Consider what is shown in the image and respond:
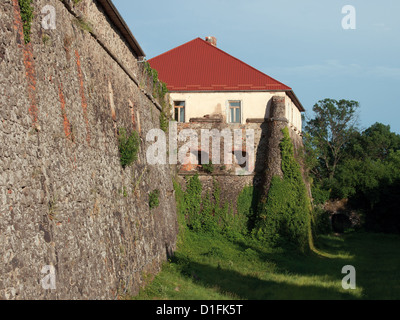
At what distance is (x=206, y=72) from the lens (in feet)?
91.7

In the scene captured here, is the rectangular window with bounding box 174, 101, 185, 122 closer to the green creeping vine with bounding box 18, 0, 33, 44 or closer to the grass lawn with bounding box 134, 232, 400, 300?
the grass lawn with bounding box 134, 232, 400, 300

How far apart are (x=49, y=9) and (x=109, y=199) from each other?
4527mm

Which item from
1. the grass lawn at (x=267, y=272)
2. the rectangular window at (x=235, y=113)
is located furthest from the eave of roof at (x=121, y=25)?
the rectangular window at (x=235, y=113)

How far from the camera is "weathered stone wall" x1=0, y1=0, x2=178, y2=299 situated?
7.01 meters

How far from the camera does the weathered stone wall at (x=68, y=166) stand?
→ 7.01 m

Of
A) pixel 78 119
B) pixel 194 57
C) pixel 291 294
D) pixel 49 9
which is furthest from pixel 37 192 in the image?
pixel 194 57

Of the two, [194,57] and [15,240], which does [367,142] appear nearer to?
[194,57]

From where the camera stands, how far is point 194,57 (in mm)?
29000

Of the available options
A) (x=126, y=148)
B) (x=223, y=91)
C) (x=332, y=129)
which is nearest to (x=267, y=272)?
(x=126, y=148)

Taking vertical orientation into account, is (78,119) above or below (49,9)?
below

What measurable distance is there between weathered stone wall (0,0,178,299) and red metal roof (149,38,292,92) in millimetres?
11691

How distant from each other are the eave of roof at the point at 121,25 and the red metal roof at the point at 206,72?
964cm

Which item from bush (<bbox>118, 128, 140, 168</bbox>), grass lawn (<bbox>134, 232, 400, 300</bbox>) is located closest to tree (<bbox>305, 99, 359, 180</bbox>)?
grass lawn (<bbox>134, 232, 400, 300</bbox>)

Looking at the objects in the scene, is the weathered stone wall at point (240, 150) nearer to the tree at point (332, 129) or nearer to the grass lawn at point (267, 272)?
the grass lawn at point (267, 272)
